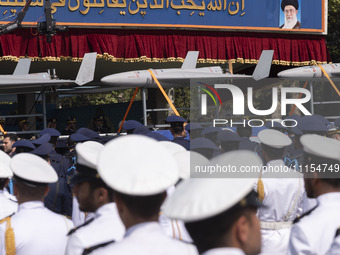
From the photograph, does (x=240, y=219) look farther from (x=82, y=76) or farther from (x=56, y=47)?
(x=56, y=47)

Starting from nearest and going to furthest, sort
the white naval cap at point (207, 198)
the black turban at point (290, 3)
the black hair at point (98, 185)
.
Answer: the white naval cap at point (207, 198), the black hair at point (98, 185), the black turban at point (290, 3)

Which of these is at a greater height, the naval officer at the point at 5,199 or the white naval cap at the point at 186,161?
the white naval cap at the point at 186,161

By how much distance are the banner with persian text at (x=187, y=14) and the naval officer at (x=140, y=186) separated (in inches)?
629

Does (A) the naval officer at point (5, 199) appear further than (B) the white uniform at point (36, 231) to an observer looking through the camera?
Yes

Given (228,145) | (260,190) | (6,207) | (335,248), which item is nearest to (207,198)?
(335,248)

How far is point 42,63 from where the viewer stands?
20.0m

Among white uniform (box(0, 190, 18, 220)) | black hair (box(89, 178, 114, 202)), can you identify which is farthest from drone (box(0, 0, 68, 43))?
black hair (box(89, 178, 114, 202))

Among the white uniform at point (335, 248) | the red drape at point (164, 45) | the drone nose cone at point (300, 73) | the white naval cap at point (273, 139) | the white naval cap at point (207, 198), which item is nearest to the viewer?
the white naval cap at point (207, 198)

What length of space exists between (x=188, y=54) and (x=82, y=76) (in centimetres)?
357

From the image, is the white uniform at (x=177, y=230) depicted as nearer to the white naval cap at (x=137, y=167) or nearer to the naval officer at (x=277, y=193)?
the white naval cap at (x=137, y=167)

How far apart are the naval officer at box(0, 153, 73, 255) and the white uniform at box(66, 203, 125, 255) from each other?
17.8 inches

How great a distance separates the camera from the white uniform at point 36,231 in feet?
12.2

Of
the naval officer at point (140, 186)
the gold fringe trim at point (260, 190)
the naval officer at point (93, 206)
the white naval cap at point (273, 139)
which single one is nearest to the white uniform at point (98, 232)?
the naval officer at point (93, 206)

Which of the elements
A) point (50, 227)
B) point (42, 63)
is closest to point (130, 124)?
point (50, 227)
